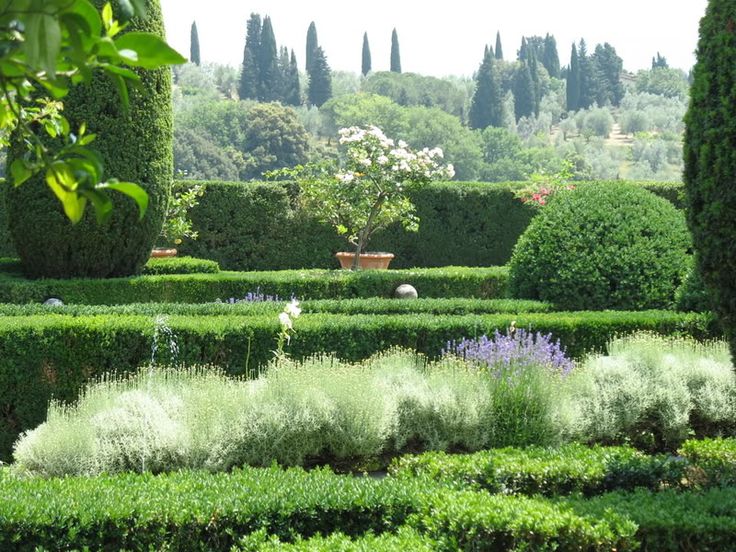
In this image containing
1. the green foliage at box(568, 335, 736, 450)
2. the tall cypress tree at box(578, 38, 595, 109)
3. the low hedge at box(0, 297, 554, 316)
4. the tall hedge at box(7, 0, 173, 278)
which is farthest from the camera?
the tall cypress tree at box(578, 38, 595, 109)

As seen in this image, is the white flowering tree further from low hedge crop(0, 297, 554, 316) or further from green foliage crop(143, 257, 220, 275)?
low hedge crop(0, 297, 554, 316)

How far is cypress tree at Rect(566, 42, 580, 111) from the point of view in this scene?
11244 centimetres

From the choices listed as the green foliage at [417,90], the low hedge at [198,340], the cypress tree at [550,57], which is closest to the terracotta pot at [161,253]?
the low hedge at [198,340]

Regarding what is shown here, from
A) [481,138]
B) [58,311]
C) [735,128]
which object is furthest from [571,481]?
[481,138]

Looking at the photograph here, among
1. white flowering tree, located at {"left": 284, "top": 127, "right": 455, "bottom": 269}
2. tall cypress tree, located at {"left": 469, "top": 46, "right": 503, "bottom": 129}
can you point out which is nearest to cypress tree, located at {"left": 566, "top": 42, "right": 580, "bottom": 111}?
tall cypress tree, located at {"left": 469, "top": 46, "right": 503, "bottom": 129}

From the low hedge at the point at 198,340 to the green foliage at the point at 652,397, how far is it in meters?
0.85

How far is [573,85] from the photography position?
114562 mm

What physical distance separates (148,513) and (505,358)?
3071mm

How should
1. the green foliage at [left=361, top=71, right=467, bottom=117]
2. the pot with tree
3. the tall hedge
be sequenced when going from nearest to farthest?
the tall hedge < the pot with tree < the green foliage at [left=361, top=71, right=467, bottom=117]

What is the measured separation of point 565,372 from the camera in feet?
21.2

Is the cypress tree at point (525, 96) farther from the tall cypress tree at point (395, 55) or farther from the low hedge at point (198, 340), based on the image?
the low hedge at point (198, 340)

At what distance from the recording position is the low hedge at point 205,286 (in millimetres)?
10445

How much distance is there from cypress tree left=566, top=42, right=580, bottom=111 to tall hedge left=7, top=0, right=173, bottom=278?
107 m

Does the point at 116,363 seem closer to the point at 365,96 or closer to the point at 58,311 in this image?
the point at 58,311
